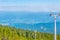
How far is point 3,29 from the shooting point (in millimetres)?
24375

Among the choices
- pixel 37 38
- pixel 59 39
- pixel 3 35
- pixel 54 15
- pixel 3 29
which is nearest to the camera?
pixel 54 15

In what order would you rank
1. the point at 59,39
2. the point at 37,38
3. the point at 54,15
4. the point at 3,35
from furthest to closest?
the point at 59,39 < the point at 37,38 < the point at 3,35 < the point at 54,15

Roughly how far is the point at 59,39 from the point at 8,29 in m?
7.46

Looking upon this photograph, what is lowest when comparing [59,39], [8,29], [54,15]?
[59,39]

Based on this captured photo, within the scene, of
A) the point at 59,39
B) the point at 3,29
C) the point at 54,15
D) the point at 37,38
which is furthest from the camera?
the point at 59,39

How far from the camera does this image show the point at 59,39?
29.1 m

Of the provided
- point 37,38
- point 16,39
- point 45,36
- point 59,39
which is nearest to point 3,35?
point 16,39

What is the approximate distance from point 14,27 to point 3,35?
13.8ft

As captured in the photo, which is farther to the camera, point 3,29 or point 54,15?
point 3,29

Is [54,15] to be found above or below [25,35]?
above

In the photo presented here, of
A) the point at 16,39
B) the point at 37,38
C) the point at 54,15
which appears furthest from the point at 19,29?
the point at 54,15

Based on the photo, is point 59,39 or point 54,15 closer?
point 54,15

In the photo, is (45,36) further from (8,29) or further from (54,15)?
A: (54,15)

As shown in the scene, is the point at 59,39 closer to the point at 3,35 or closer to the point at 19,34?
the point at 19,34
